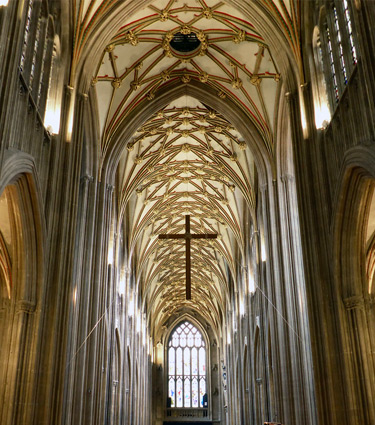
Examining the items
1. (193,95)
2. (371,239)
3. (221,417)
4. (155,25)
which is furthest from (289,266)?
(221,417)

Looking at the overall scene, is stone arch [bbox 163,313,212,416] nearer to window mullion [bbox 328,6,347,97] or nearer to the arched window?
the arched window

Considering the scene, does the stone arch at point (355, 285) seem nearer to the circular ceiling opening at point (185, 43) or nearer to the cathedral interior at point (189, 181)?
the cathedral interior at point (189, 181)

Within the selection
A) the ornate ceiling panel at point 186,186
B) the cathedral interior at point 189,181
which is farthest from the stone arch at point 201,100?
the ornate ceiling panel at point 186,186

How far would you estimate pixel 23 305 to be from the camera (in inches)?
381

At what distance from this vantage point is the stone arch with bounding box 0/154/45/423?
920cm

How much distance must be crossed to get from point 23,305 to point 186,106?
1236 centimetres

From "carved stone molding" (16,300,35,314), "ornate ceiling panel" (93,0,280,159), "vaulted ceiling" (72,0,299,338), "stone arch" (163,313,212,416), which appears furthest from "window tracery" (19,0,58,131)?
"stone arch" (163,313,212,416)

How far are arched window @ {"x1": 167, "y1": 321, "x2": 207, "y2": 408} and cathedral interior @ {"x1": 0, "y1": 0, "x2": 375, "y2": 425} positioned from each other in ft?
59.4

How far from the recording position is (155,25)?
1555 centimetres

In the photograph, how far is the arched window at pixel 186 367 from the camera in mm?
44688

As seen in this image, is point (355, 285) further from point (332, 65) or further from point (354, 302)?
point (332, 65)

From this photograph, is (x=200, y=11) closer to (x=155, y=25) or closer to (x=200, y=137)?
(x=155, y=25)

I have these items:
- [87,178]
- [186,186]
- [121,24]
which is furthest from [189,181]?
[121,24]

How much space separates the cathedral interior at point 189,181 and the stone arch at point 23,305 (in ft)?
0.10
